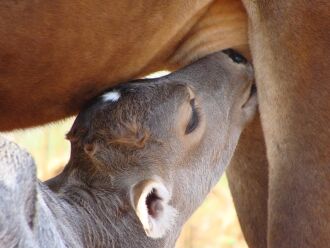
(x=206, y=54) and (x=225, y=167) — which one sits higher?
(x=206, y=54)

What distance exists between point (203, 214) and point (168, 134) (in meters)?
3.79

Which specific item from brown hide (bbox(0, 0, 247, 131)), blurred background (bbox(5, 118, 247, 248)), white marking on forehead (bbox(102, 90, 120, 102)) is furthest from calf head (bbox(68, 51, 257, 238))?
blurred background (bbox(5, 118, 247, 248))

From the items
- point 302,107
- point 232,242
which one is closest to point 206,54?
point 302,107

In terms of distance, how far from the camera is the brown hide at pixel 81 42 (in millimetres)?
4645

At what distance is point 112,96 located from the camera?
15.9 feet

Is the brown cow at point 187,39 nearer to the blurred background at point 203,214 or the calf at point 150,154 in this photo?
Result: the calf at point 150,154

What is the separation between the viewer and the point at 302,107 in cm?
458

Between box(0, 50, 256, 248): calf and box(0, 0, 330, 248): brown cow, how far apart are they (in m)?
0.15

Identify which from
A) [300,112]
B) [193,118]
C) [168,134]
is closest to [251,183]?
[193,118]

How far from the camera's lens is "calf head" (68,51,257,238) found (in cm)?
464

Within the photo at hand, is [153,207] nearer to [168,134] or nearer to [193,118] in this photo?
[168,134]

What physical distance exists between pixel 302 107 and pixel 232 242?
3817 mm

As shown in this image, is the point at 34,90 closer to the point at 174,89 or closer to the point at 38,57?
the point at 38,57

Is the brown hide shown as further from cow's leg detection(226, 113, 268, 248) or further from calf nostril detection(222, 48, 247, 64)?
cow's leg detection(226, 113, 268, 248)
